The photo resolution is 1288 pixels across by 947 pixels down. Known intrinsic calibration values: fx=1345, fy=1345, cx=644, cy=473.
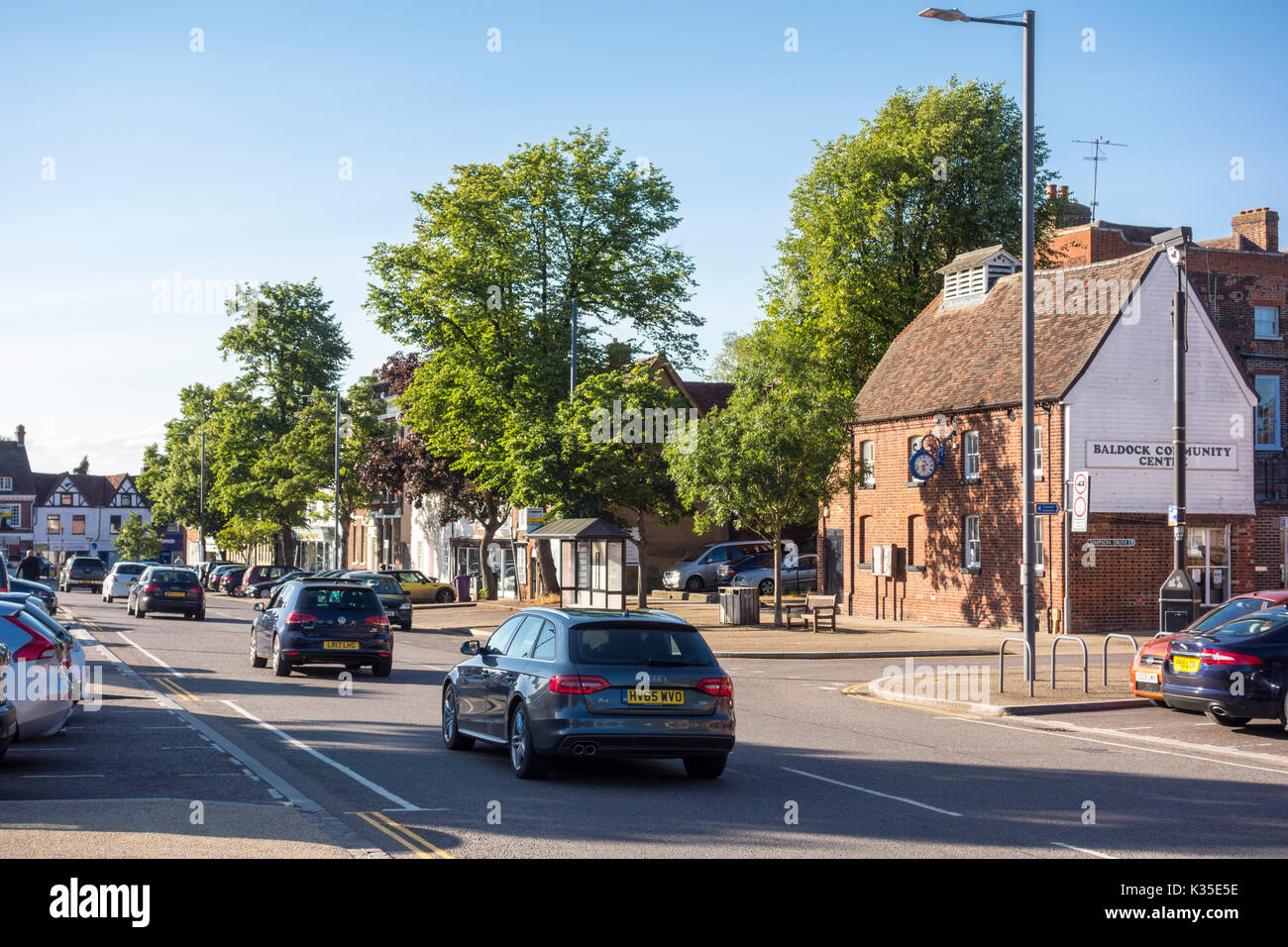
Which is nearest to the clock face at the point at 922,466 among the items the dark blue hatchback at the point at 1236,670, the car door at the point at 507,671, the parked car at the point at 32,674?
the dark blue hatchback at the point at 1236,670

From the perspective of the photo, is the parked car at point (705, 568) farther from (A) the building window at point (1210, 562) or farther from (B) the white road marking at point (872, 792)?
(B) the white road marking at point (872, 792)

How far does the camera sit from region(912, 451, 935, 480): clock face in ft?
124

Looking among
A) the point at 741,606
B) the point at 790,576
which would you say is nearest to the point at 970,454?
the point at 741,606

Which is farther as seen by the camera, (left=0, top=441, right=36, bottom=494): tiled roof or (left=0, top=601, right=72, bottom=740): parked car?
(left=0, top=441, right=36, bottom=494): tiled roof

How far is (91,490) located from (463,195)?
4550 inches

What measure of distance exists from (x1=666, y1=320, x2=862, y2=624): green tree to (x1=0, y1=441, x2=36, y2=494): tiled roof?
121954 millimetres

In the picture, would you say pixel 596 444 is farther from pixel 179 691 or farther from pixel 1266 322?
pixel 1266 322

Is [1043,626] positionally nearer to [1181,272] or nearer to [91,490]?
[1181,272]

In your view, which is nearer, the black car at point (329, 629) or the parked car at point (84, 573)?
the black car at point (329, 629)

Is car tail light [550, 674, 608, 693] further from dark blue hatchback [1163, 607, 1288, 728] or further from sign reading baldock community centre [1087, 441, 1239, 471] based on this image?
sign reading baldock community centre [1087, 441, 1239, 471]

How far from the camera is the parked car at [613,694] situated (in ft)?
37.3

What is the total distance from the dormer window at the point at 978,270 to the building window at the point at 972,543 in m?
8.31

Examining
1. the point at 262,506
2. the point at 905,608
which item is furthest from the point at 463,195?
the point at 262,506

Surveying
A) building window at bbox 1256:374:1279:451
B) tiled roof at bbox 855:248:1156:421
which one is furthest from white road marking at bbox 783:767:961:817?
building window at bbox 1256:374:1279:451
